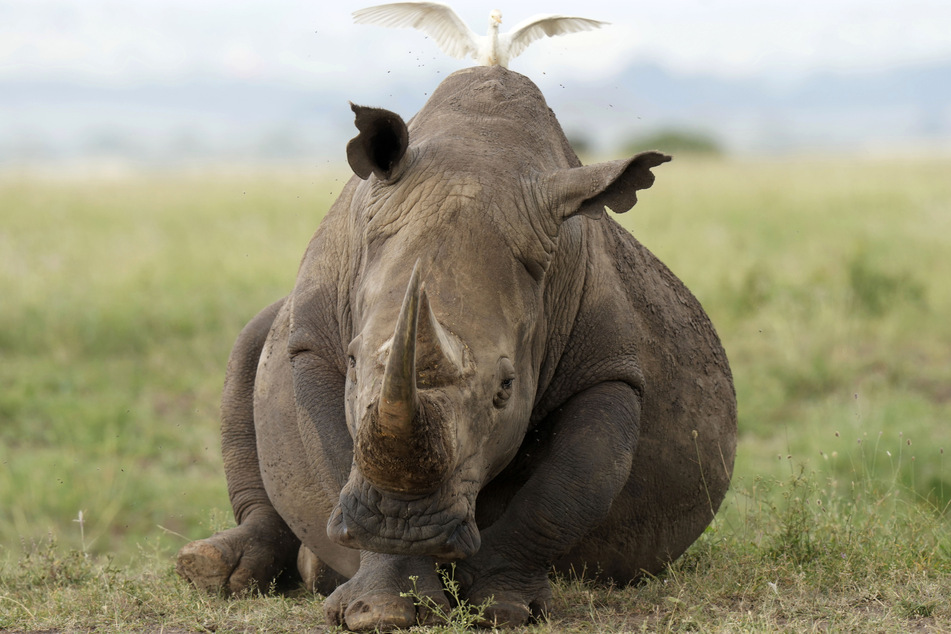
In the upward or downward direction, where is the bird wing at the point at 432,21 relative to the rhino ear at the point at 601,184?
upward

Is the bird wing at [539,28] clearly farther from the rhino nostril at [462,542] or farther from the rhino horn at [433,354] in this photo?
the rhino nostril at [462,542]

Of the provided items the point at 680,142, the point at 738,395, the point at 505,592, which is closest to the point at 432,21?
the point at 505,592

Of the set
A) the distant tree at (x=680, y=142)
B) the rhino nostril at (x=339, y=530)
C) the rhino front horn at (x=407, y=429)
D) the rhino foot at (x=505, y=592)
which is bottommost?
the distant tree at (x=680, y=142)

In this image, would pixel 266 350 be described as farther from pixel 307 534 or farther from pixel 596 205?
pixel 596 205

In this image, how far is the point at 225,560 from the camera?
588cm

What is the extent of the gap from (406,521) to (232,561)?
2.19 metres

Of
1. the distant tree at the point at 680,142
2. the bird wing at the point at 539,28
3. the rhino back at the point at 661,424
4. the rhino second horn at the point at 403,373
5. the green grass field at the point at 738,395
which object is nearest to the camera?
the rhino second horn at the point at 403,373

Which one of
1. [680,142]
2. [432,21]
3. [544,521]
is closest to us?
[544,521]

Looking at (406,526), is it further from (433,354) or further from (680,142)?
(680,142)

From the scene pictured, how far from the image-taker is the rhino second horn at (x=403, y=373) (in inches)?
141

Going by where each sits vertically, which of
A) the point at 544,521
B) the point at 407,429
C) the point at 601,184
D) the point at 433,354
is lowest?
the point at 544,521

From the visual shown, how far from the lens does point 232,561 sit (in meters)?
5.91

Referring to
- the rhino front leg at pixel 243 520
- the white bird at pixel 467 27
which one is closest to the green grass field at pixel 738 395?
the rhino front leg at pixel 243 520

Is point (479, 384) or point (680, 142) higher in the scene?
point (479, 384)
